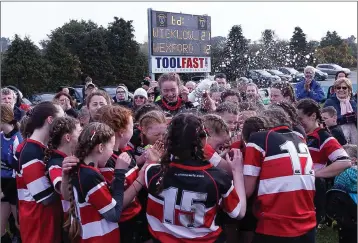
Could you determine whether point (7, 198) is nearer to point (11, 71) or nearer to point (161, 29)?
point (161, 29)

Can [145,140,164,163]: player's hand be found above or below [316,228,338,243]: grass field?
above

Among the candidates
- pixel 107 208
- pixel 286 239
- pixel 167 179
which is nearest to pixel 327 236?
pixel 286 239

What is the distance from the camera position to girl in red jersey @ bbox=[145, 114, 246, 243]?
8.23 feet

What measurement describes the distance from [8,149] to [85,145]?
211 centimetres

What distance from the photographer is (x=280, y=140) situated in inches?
108

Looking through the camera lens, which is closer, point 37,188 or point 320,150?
point 37,188

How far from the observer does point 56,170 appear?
295 centimetres

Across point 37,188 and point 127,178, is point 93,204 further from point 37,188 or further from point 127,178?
point 37,188

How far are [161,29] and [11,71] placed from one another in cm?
1250

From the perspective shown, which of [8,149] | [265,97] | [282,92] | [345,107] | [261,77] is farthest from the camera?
[261,77]

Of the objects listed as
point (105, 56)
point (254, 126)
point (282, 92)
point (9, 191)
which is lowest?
point (9, 191)

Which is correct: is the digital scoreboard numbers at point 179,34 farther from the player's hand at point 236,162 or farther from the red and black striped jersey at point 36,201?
the player's hand at point 236,162

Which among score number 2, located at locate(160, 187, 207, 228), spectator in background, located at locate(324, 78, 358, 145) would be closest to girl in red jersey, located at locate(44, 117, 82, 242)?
score number 2, located at locate(160, 187, 207, 228)

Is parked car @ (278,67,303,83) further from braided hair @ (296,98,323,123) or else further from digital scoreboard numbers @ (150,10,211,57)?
braided hair @ (296,98,323,123)
